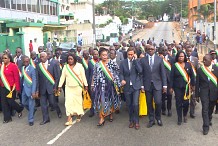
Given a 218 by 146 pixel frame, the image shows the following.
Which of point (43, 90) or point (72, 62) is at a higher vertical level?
point (72, 62)

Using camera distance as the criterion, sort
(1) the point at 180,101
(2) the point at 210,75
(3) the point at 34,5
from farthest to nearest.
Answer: (3) the point at 34,5 → (1) the point at 180,101 → (2) the point at 210,75

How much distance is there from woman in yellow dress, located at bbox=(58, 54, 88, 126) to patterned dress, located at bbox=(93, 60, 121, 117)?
1.34ft

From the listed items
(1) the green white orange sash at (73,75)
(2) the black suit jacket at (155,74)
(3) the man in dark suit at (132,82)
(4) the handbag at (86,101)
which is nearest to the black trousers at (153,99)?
(2) the black suit jacket at (155,74)

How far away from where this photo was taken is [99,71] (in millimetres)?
8203

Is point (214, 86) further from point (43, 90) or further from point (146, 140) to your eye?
point (43, 90)

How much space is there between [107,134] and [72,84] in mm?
1610

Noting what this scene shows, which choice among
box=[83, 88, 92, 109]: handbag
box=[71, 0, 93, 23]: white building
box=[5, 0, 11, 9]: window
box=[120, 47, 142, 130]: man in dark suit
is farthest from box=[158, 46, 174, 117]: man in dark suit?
box=[71, 0, 93, 23]: white building

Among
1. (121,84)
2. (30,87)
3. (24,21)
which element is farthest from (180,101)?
(24,21)

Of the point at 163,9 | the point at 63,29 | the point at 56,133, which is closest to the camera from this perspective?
the point at 56,133

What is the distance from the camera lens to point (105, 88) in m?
8.20

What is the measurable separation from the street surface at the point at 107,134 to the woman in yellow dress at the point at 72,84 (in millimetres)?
431

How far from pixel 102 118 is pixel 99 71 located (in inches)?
45.8

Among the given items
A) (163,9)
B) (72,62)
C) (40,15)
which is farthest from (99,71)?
(163,9)

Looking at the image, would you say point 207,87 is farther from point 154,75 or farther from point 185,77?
point 154,75
